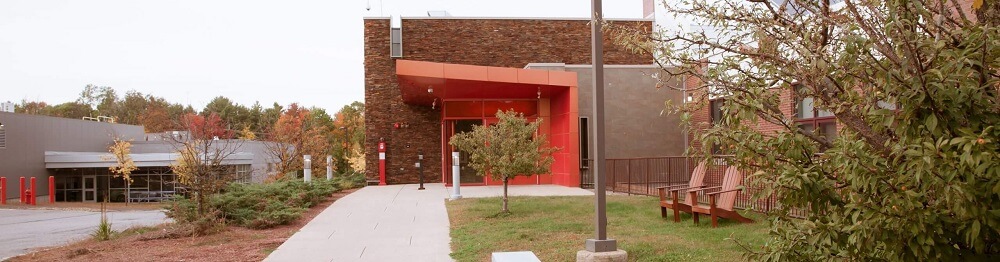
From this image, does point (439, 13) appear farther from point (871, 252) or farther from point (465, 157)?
point (871, 252)

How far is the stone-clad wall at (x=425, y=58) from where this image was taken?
3105 cm

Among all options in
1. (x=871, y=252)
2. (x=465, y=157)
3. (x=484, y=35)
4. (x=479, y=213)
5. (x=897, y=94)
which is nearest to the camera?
(x=897, y=94)

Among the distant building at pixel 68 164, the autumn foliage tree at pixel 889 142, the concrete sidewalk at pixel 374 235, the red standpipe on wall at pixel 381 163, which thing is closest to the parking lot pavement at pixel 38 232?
the concrete sidewalk at pixel 374 235

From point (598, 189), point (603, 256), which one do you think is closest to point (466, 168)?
point (598, 189)

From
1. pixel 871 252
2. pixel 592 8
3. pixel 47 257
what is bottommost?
pixel 47 257

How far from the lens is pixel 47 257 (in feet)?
35.1

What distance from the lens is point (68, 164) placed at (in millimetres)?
43688

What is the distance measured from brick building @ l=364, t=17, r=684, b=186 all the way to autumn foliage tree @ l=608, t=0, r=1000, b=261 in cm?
1714

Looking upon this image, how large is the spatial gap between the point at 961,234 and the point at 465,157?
74.8ft

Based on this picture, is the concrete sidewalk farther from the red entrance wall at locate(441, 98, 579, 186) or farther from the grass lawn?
the red entrance wall at locate(441, 98, 579, 186)

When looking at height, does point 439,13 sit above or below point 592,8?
above

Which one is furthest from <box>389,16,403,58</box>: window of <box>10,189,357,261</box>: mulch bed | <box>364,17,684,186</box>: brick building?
<box>10,189,357,261</box>: mulch bed

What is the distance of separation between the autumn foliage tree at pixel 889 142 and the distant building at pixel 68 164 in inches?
1491

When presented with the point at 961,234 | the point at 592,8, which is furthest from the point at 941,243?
the point at 592,8
